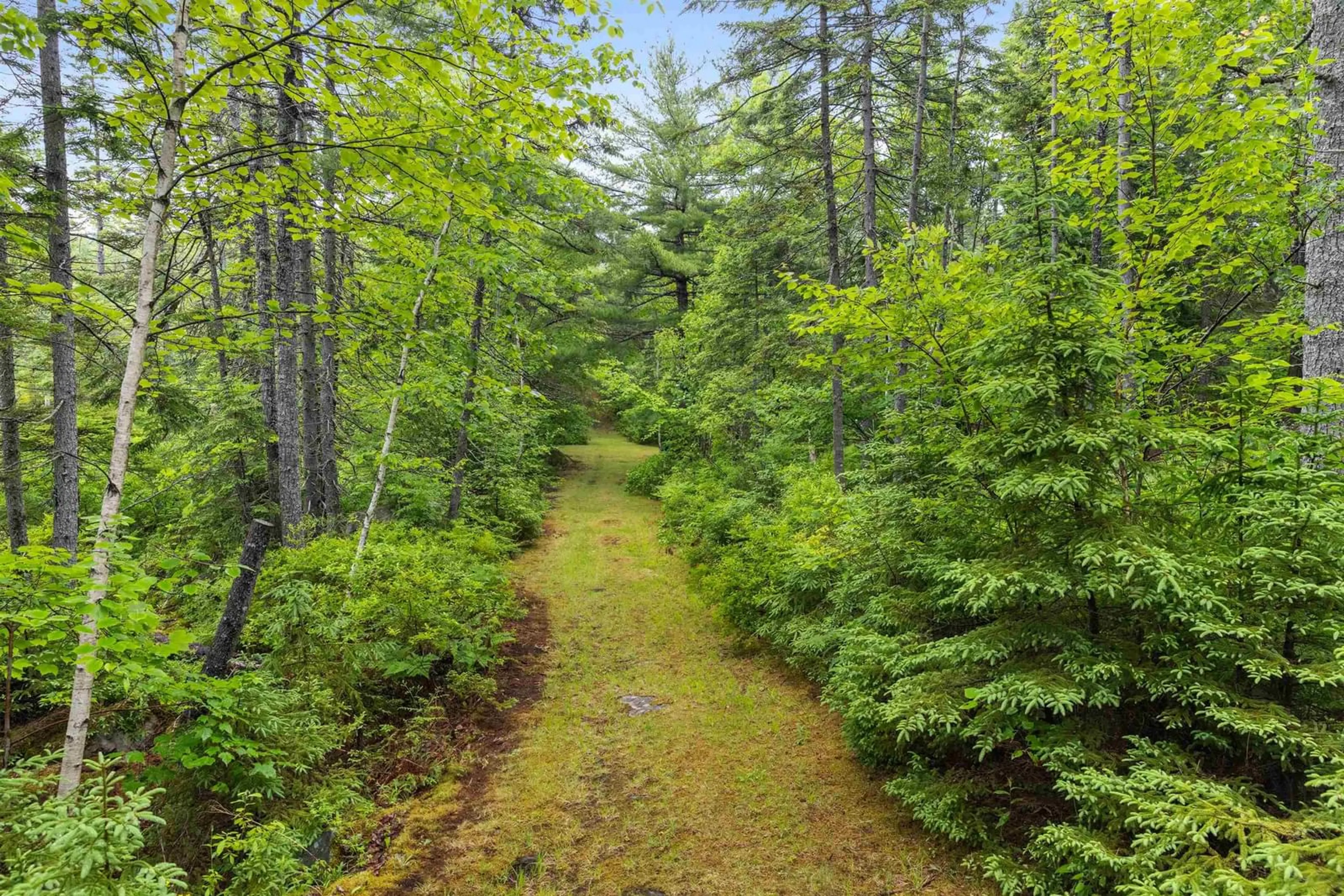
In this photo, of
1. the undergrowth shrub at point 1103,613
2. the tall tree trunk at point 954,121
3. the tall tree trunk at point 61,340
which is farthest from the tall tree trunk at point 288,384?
the tall tree trunk at point 954,121

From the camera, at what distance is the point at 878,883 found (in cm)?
395

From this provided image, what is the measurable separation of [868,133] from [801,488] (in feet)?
22.9

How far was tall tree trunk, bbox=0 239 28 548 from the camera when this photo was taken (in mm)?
9172

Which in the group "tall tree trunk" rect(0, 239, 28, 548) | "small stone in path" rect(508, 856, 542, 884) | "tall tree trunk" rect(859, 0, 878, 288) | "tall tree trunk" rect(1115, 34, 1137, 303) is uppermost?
"tall tree trunk" rect(859, 0, 878, 288)

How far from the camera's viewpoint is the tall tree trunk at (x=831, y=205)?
10891 mm

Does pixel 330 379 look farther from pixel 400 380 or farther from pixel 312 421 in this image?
pixel 400 380

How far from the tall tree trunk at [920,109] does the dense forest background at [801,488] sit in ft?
5.02

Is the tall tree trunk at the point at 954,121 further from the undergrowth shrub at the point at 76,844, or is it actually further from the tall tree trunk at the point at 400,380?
the undergrowth shrub at the point at 76,844

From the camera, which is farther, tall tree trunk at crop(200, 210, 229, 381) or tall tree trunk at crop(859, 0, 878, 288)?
tall tree trunk at crop(859, 0, 878, 288)

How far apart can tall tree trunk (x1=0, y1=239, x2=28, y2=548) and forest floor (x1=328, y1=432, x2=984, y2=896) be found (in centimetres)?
907

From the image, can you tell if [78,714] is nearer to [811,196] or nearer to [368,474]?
[368,474]

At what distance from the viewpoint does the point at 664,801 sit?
16.9ft

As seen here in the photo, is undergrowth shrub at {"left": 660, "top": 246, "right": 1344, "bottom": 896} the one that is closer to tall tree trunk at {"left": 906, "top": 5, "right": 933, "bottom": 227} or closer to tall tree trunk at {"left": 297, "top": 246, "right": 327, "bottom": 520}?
tall tree trunk at {"left": 906, "top": 5, "right": 933, "bottom": 227}

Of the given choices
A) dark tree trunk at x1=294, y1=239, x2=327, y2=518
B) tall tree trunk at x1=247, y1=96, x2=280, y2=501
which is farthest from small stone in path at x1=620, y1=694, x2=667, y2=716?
tall tree trunk at x1=247, y1=96, x2=280, y2=501
